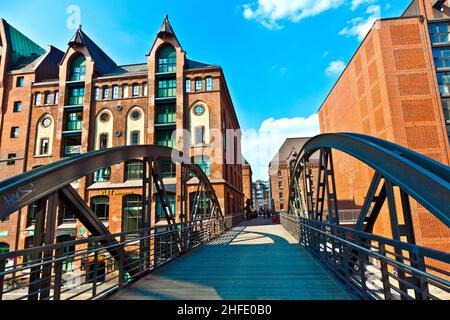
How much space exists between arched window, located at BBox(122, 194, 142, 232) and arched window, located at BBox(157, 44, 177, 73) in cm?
1270

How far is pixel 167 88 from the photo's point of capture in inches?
996

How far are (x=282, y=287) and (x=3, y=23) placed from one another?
38.6 m

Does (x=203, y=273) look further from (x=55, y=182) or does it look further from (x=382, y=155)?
(x=382, y=155)

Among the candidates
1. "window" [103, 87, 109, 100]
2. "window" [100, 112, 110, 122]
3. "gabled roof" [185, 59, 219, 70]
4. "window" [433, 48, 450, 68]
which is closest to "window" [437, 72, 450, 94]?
"window" [433, 48, 450, 68]

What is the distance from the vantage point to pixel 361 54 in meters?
26.8

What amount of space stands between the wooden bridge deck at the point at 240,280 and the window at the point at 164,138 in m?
17.6

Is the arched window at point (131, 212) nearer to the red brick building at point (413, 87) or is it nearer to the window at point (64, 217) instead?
the window at point (64, 217)

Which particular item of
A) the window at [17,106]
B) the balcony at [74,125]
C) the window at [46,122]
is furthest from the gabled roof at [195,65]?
the window at [17,106]

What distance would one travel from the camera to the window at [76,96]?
87.0ft

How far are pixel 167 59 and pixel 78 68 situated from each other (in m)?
9.81

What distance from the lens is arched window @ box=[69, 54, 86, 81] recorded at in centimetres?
2709

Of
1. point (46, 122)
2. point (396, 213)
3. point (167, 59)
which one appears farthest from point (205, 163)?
point (396, 213)

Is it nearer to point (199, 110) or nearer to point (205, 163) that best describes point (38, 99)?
point (199, 110)

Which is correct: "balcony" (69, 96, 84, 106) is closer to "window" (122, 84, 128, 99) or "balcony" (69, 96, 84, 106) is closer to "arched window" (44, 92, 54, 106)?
"arched window" (44, 92, 54, 106)
